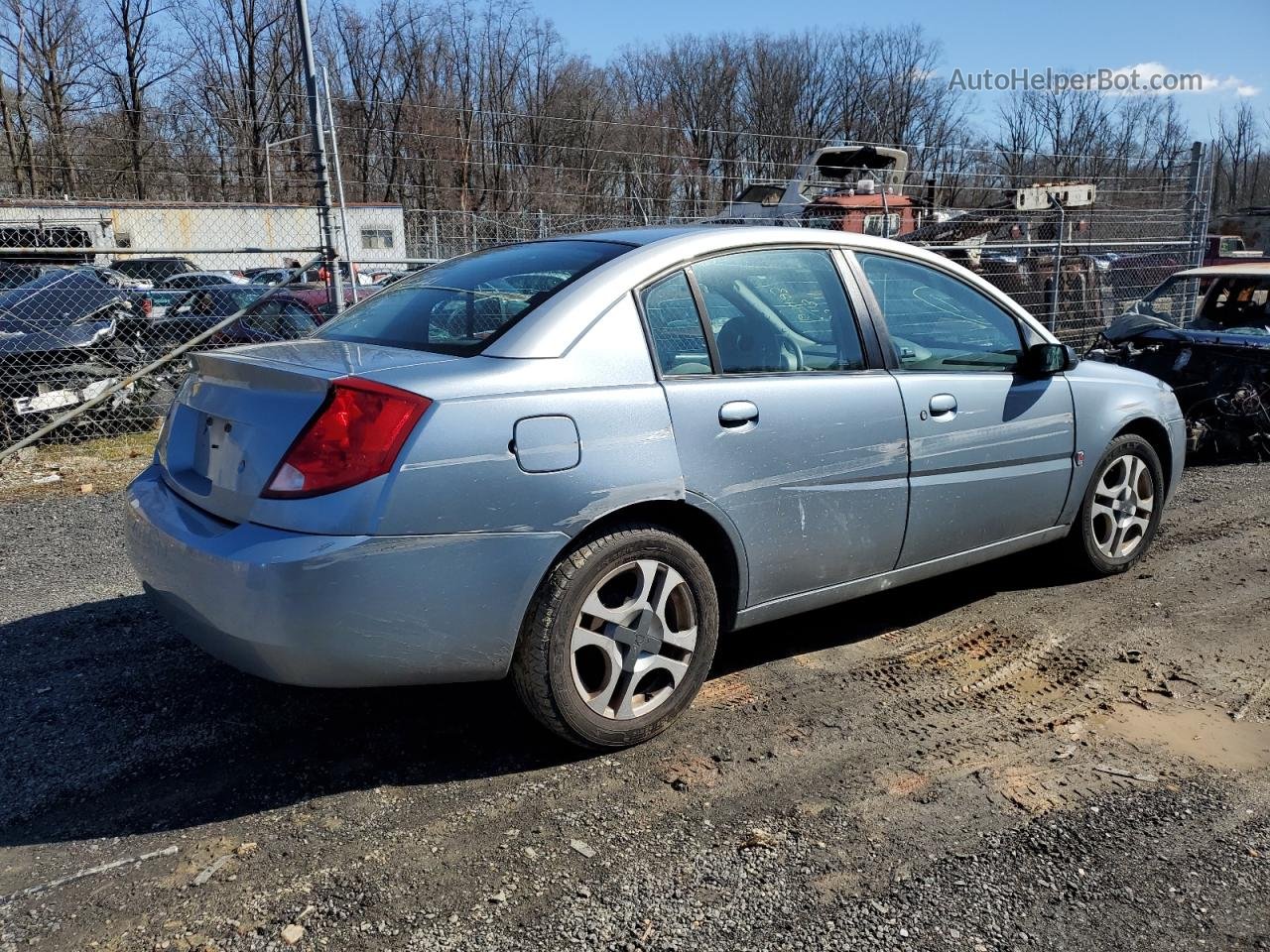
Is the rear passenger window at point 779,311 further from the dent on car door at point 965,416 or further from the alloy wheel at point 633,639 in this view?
the alloy wheel at point 633,639

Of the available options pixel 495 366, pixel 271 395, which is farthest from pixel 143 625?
pixel 495 366

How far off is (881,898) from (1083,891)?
1.67 feet

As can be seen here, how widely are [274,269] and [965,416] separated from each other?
8.64m

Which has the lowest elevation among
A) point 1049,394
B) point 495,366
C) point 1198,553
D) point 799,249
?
point 1198,553

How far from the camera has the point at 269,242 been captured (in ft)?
71.8

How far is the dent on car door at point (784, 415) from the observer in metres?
3.16

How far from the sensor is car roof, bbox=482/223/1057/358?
2953mm

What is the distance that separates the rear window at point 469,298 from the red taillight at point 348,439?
1.26 feet

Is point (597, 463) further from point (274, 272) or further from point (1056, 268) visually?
point (1056, 268)

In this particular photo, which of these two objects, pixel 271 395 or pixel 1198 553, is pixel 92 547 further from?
pixel 1198 553

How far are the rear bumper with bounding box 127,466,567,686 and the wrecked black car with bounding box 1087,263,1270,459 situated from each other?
6.59 meters

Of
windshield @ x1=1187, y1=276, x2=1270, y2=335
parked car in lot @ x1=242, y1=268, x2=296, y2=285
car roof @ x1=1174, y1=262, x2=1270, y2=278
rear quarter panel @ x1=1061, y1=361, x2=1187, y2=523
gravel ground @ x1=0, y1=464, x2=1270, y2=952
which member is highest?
parked car in lot @ x1=242, y1=268, x2=296, y2=285

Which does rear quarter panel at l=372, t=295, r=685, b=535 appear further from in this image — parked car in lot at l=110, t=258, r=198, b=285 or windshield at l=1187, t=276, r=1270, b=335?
parked car in lot at l=110, t=258, r=198, b=285

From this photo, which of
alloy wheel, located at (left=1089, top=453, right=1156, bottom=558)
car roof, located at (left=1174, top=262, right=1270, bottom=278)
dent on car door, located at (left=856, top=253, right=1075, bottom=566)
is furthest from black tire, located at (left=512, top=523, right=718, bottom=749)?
car roof, located at (left=1174, top=262, right=1270, bottom=278)
